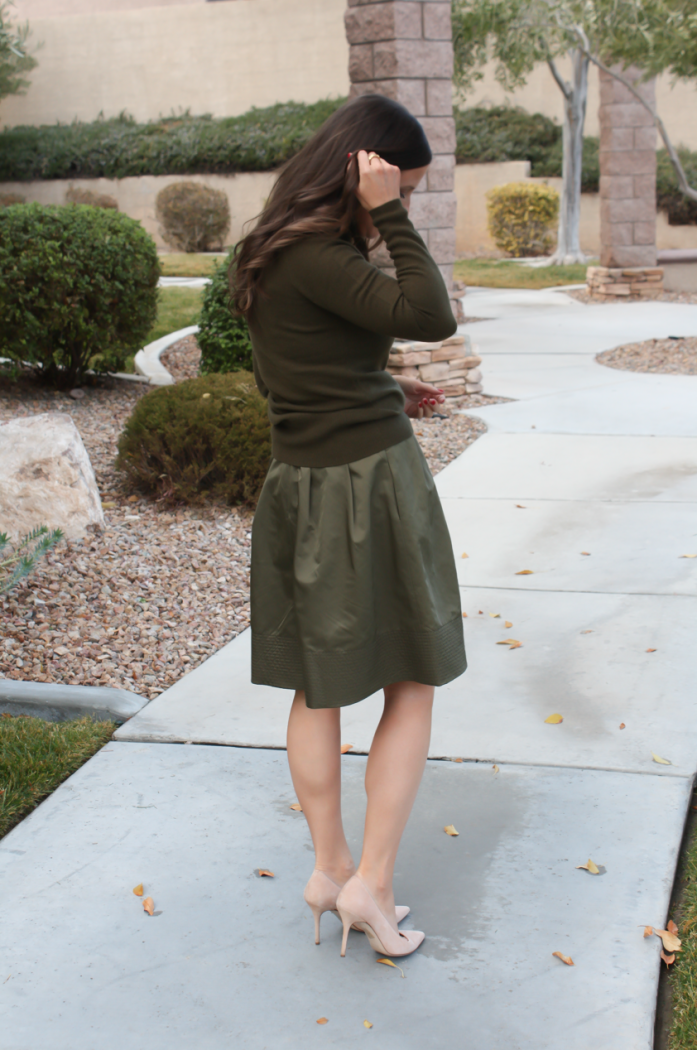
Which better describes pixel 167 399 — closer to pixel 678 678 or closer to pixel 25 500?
pixel 25 500

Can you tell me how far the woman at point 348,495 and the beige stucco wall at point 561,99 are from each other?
2346 centimetres

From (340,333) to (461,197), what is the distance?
24675 mm

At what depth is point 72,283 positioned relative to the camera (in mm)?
7469

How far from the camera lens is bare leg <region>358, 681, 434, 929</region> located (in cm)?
225

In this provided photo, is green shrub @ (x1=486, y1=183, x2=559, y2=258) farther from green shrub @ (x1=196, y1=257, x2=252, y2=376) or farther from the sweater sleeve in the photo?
the sweater sleeve

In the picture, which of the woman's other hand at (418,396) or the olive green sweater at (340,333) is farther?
the woman's other hand at (418,396)

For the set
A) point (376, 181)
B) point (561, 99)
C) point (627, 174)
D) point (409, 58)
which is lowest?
point (376, 181)

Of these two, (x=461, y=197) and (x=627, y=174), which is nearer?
(x=627, y=174)

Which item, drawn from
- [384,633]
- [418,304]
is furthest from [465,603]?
[418,304]

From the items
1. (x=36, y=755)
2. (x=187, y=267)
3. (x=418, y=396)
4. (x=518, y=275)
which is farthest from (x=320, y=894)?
(x=518, y=275)

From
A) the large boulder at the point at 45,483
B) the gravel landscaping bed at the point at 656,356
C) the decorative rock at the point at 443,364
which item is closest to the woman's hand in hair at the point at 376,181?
the large boulder at the point at 45,483

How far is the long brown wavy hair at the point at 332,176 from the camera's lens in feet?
6.72

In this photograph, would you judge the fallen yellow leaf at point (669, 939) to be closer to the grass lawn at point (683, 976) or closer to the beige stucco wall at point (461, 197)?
the grass lawn at point (683, 976)

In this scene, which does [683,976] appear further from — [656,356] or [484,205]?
[484,205]
